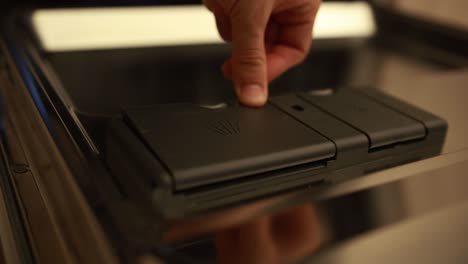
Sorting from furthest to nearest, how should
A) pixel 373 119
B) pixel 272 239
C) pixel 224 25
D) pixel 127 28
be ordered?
pixel 127 28 < pixel 224 25 < pixel 373 119 < pixel 272 239

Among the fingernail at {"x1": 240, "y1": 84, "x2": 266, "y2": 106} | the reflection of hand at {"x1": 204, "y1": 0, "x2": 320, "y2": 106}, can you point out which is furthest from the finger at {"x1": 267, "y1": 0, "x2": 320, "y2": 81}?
the fingernail at {"x1": 240, "y1": 84, "x2": 266, "y2": 106}

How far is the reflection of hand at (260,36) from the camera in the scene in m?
0.49

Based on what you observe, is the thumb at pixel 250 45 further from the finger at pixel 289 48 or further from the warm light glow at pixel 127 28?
the warm light glow at pixel 127 28

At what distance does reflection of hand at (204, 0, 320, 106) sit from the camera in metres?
0.49

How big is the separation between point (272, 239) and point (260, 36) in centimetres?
25

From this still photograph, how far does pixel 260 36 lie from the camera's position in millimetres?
494

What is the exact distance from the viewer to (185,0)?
2.87 feet

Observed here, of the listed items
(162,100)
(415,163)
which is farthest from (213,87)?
(415,163)

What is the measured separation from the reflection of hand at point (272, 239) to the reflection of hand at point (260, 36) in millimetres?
156

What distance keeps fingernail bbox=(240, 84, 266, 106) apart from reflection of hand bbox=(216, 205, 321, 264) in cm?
15

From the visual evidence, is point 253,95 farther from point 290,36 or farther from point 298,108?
point 290,36

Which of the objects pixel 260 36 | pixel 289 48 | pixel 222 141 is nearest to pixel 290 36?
pixel 289 48

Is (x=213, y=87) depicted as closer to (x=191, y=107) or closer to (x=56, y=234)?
(x=191, y=107)

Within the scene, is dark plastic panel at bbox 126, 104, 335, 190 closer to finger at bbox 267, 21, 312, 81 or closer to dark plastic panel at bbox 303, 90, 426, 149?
dark plastic panel at bbox 303, 90, 426, 149
